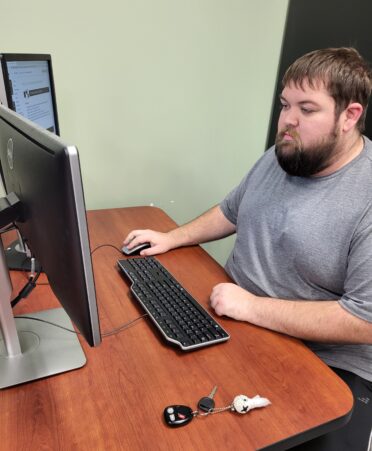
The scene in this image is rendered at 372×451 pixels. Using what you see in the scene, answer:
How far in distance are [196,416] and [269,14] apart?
1851 millimetres

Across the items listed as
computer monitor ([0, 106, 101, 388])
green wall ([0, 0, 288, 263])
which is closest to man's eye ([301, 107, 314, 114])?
computer monitor ([0, 106, 101, 388])

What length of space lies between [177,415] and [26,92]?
0.99 meters

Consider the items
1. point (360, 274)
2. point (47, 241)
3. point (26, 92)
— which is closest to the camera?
point (47, 241)

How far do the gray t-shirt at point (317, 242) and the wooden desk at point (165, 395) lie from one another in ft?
0.69

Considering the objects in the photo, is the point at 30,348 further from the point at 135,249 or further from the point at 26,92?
the point at 26,92

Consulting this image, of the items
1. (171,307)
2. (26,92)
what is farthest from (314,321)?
(26,92)

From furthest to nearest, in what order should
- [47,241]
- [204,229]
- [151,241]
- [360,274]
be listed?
[204,229] < [151,241] < [360,274] < [47,241]

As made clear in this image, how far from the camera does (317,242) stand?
984 millimetres

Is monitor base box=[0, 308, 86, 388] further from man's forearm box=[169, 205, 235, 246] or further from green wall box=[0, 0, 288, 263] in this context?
green wall box=[0, 0, 288, 263]

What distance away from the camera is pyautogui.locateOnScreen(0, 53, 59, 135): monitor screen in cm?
101

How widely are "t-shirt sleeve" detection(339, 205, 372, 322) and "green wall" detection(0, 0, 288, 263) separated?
1182 millimetres

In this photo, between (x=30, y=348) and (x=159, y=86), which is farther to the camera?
(x=159, y=86)

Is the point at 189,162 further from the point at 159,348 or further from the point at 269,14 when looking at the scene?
the point at 159,348

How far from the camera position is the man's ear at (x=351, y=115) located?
986mm
